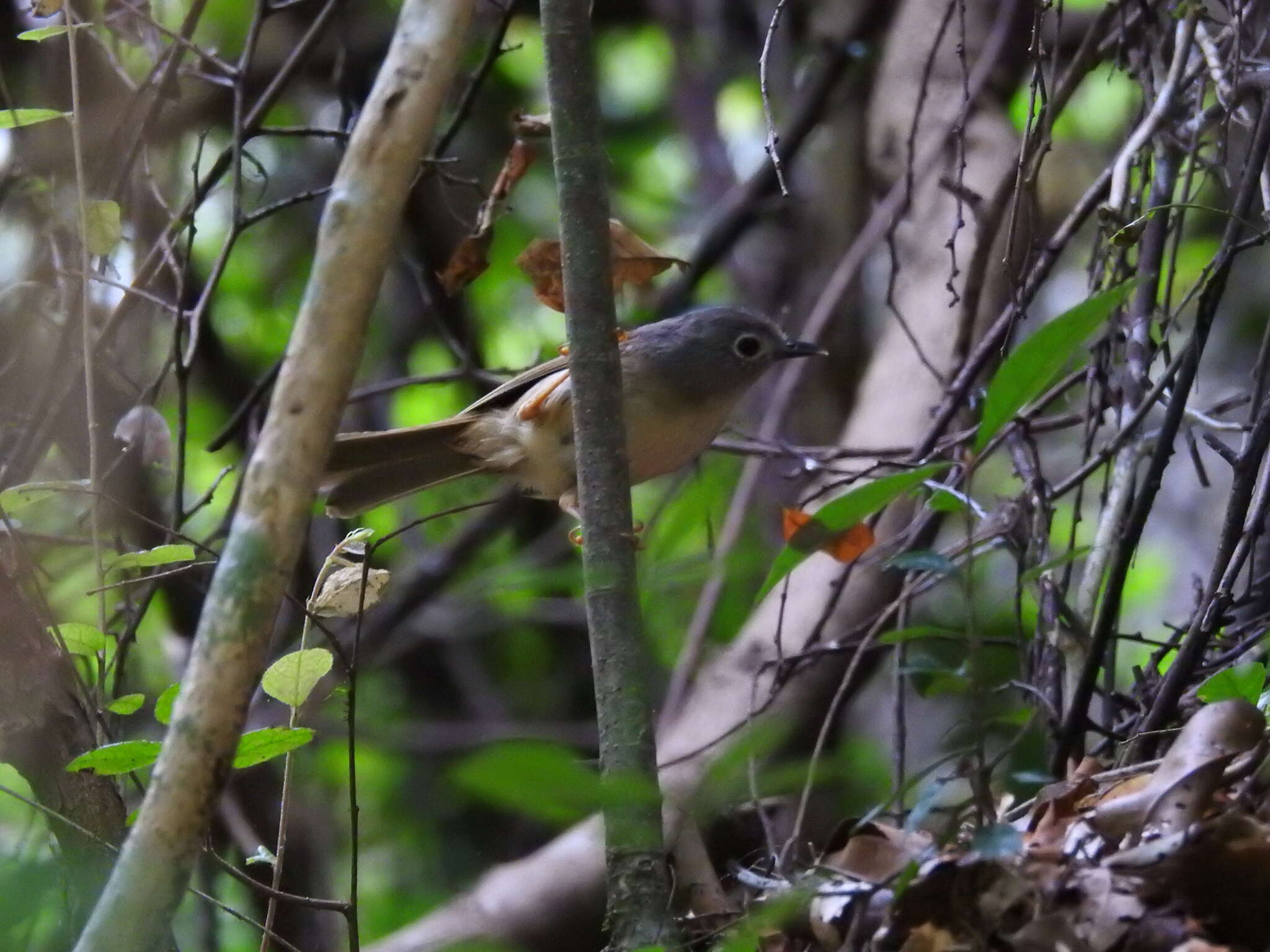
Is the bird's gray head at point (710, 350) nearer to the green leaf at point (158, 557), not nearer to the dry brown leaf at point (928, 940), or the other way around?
the green leaf at point (158, 557)

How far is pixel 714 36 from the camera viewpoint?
745 cm

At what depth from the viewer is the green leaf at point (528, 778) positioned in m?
1.15

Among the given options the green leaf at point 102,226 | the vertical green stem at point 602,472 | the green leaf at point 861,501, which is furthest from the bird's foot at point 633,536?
the green leaf at point 102,226

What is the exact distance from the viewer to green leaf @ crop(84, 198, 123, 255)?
300cm

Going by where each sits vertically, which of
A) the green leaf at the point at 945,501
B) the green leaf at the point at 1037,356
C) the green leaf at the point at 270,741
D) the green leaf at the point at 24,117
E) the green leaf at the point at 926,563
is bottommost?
the green leaf at the point at 270,741

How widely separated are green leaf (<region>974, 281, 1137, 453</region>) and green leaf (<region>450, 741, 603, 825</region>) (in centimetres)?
68

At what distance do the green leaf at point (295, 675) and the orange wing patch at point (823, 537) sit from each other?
2.53ft

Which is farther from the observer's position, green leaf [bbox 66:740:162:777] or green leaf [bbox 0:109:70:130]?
green leaf [bbox 0:109:70:130]

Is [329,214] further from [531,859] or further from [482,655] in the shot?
[482,655]

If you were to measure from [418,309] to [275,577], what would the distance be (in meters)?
5.36

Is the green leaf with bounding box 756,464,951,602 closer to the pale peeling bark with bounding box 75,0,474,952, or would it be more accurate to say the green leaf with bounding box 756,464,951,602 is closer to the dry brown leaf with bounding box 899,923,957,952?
the dry brown leaf with bounding box 899,923,957,952

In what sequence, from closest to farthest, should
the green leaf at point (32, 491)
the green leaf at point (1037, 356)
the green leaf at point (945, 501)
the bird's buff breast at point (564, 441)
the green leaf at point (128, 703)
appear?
the green leaf at point (1037, 356) < the green leaf at point (945, 501) < the green leaf at point (128, 703) < the green leaf at point (32, 491) < the bird's buff breast at point (564, 441)

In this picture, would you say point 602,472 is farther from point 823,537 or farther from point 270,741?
point 270,741

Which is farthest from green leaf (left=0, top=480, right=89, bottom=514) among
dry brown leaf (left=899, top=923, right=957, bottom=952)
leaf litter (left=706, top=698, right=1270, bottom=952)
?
dry brown leaf (left=899, top=923, right=957, bottom=952)
